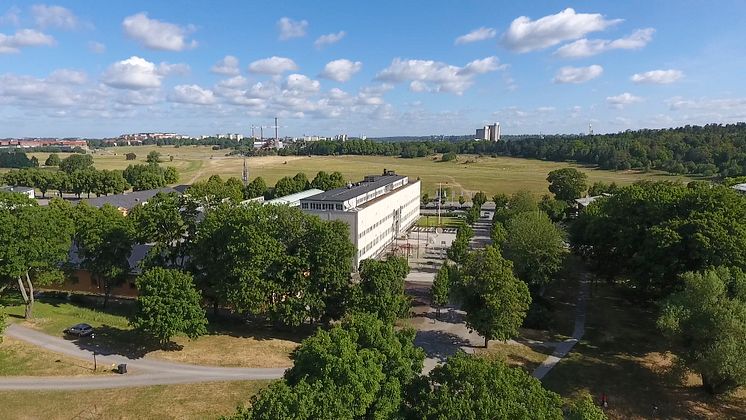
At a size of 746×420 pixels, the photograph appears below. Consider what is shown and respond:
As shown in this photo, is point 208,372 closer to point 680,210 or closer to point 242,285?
point 242,285

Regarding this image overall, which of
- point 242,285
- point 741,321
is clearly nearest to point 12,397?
point 242,285

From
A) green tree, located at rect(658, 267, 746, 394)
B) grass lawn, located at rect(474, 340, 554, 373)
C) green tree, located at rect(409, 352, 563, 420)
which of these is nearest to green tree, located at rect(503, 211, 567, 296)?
grass lawn, located at rect(474, 340, 554, 373)

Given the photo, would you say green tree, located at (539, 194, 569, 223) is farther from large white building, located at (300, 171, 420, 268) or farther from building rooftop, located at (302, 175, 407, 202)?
building rooftop, located at (302, 175, 407, 202)

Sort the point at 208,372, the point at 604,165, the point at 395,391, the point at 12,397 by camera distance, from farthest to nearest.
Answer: the point at 604,165 → the point at 208,372 → the point at 12,397 → the point at 395,391

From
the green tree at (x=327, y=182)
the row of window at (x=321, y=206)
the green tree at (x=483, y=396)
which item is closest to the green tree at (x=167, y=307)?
the green tree at (x=483, y=396)

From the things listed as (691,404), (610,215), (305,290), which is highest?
(610,215)
